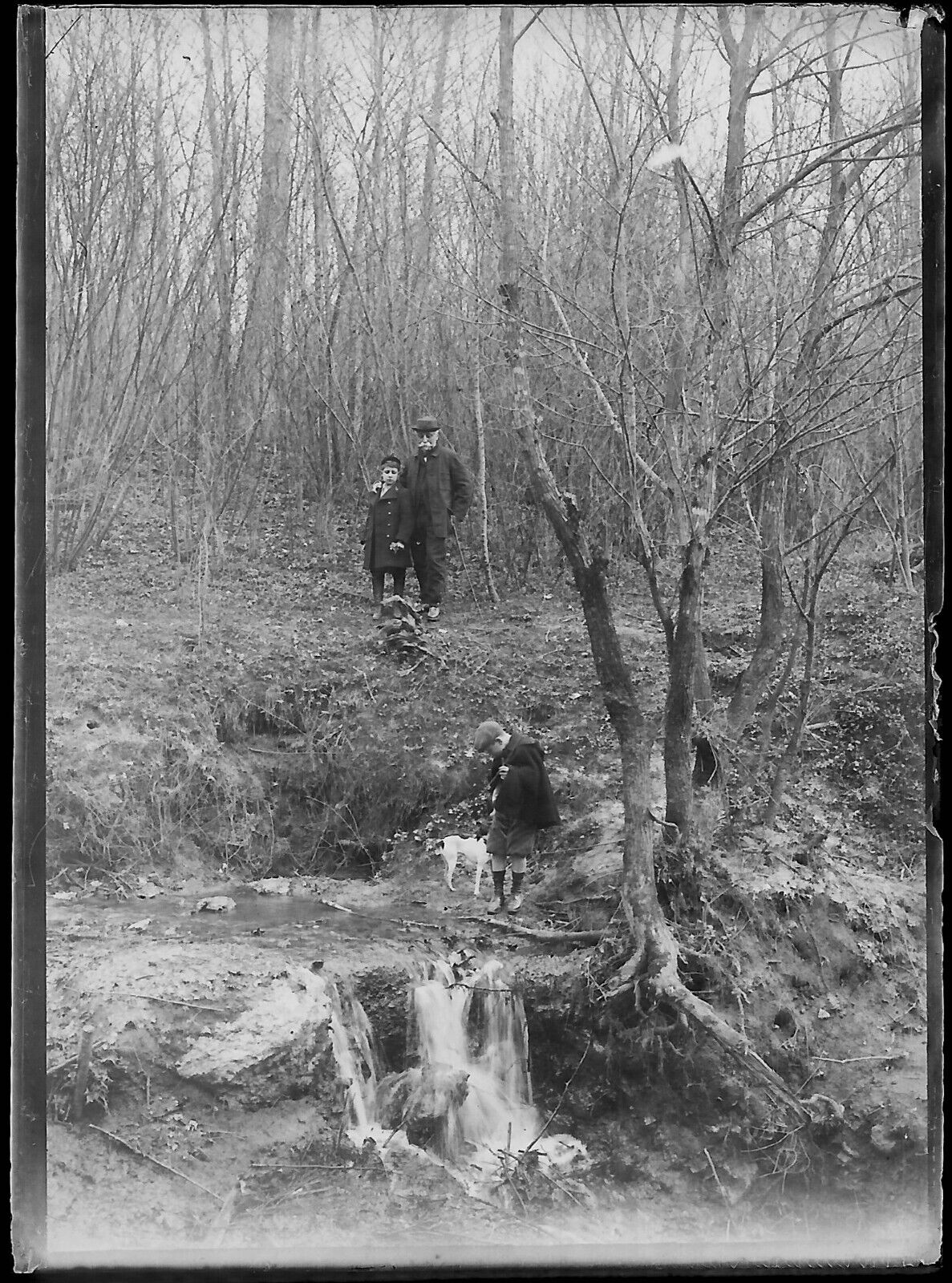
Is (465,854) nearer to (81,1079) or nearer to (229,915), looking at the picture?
(229,915)

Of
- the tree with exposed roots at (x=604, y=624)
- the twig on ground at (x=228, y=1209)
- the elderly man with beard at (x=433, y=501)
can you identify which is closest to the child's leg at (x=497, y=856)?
the tree with exposed roots at (x=604, y=624)

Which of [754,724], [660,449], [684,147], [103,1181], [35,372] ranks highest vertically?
[684,147]

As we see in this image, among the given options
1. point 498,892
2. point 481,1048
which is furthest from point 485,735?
point 481,1048

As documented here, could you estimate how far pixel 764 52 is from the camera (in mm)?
3441

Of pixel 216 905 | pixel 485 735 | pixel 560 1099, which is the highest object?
pixel 485 735

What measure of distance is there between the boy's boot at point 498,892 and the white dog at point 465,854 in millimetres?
56

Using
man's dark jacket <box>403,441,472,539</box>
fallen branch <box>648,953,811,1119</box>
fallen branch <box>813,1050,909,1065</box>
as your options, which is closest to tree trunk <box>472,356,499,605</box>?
man's dark jacket <box>403,441,472,539</box>

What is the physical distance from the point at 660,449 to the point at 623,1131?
249 cm

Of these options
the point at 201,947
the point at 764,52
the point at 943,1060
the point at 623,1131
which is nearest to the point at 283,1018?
the point at 201,947

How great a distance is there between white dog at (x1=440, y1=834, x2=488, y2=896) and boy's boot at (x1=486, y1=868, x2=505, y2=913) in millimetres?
56

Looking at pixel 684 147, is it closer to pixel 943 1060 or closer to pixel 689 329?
pixel 689 329

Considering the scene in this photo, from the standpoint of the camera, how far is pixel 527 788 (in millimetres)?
3432

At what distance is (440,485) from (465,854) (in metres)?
1.40

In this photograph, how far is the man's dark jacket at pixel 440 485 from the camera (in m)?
3.52
